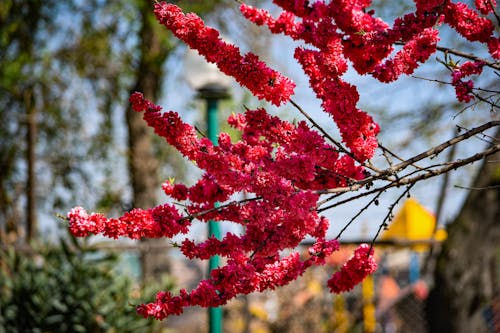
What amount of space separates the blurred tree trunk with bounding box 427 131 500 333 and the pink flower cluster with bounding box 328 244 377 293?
455 centimetres

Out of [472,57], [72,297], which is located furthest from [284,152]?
[72,297]

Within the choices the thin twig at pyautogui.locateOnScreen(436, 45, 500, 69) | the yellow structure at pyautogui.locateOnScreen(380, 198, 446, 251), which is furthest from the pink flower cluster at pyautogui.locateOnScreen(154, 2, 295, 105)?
the yellow structure at pyautogui.locateOnScreen(380, 198, 446, 251)

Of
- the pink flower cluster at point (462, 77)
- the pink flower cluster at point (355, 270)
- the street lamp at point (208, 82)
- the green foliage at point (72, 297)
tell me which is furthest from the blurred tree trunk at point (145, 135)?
the pink flower cluster at point (462, 77)

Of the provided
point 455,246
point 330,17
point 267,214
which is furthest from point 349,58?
point 455,246

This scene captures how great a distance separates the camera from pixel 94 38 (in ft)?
41.1

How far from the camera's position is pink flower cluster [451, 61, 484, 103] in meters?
2.69

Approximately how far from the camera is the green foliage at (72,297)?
5.83 meters

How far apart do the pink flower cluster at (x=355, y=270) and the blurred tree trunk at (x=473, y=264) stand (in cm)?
455

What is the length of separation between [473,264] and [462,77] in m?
4.63

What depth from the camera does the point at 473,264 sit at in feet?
22.7

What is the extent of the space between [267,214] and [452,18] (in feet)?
3.58

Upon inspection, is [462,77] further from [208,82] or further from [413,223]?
[413,223]

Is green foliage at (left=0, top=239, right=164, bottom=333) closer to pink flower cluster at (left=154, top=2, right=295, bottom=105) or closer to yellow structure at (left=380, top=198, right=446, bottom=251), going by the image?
pink flower cluster at (left=154, top=2, right=295, bottom=105)

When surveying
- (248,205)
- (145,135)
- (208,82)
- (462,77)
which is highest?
(145,135)
